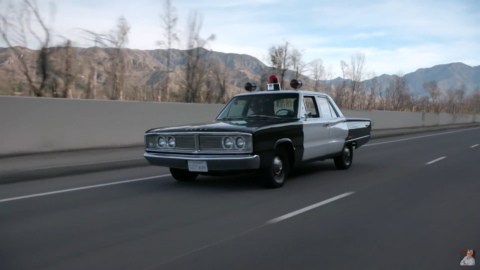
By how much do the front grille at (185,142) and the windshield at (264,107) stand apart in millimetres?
1613

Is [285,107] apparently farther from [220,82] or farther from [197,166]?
[220,82]

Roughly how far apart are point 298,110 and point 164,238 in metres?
4.83

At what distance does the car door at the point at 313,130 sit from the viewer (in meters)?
9.67

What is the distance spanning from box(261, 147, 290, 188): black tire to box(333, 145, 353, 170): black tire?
2909mm

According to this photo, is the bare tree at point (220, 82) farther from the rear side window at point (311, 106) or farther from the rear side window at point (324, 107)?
the rear side window at point (311, 106)

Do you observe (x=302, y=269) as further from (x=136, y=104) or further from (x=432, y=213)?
(x=136, y=104)

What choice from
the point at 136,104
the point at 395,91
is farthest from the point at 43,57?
the point at 395,91

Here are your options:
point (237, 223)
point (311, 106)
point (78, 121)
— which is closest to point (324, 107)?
point (311, 106)

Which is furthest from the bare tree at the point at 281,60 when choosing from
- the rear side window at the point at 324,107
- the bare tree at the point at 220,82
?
the rear side window at the point at 324,107

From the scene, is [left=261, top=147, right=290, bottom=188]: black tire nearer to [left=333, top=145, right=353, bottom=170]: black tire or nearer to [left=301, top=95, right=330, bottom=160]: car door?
[left=301, top=95, right=330, bottom=160]: car door

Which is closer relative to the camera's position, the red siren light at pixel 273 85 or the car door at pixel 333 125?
the car door at pixel 333 125

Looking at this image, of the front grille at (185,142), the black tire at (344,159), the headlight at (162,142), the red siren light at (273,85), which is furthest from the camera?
the black tire at (344,159)

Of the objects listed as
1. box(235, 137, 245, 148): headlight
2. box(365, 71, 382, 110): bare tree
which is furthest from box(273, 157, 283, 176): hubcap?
box(365, 71, 382, 110): bare tree

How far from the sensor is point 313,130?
9.95 m
